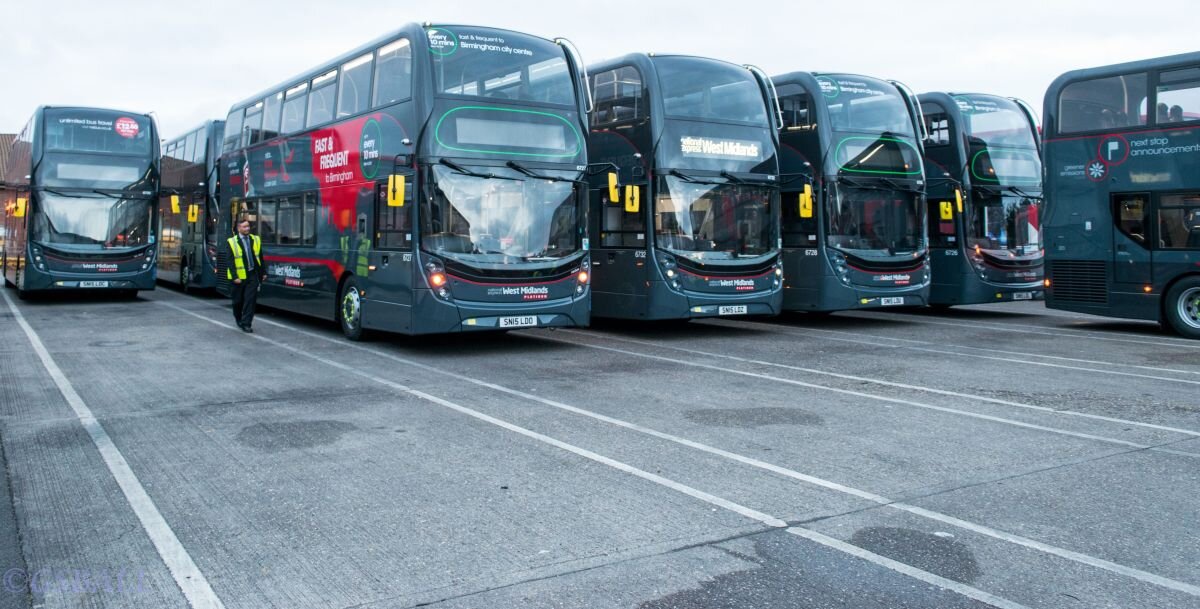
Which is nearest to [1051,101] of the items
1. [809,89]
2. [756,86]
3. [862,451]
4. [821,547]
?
[809,89]

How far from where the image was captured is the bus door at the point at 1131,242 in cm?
1485

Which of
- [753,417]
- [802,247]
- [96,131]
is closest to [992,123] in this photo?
[802,247]

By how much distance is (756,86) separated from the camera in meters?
14.9

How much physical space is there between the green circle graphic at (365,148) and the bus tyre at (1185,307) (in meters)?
11.8

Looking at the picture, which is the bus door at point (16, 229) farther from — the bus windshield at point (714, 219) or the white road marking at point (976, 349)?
the white road marking at point (976, 349)

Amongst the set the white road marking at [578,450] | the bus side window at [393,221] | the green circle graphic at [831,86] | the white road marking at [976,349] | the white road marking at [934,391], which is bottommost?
the white road marking at [578,450]

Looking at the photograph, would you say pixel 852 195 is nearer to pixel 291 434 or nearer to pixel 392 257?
pixel 392 257

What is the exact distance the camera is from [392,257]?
12.5m

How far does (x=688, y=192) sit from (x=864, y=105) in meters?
4.19

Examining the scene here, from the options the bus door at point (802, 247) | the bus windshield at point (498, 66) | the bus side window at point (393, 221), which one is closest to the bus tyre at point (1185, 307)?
the bus door at point (802, 247)

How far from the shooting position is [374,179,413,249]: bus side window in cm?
1200

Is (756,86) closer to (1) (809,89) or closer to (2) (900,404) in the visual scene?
(1) (809,89)

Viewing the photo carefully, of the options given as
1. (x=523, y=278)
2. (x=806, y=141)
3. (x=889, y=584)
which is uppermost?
(x=806, y=141)

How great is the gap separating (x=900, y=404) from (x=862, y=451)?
2084mm
